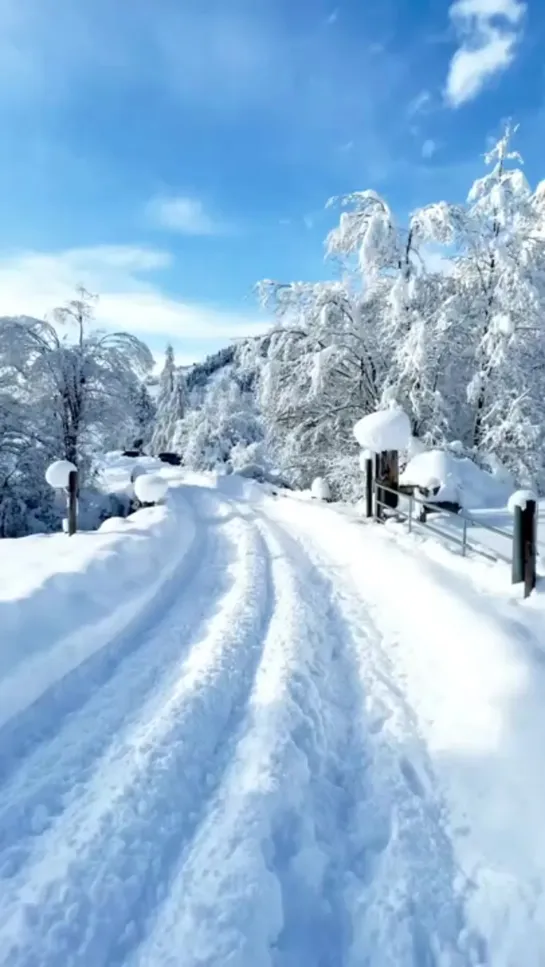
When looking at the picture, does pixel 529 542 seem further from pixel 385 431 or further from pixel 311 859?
pixel 385 431

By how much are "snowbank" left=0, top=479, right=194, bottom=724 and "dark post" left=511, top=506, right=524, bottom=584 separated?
4.21m

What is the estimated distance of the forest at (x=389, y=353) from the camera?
13469mm

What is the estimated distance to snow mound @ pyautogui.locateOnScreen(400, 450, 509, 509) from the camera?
10.4m

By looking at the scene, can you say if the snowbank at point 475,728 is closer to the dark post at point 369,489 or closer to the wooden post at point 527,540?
the wooden post at point 527,540

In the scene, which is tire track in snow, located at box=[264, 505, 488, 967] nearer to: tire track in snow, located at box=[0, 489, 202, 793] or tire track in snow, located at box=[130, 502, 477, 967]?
tire track in snow, located at box=[130, 502, 477, 967]

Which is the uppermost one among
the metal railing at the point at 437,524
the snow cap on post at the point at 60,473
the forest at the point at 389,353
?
the forest at the point at 389,353

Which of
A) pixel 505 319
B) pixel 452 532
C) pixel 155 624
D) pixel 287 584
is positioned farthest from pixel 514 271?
pixel 155 624

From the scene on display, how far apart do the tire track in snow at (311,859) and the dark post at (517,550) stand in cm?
259

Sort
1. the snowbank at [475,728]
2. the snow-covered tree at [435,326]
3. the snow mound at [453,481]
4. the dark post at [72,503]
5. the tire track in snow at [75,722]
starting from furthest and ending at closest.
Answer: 1. the snow-covered tree at [435,326]
2. the dark post at [72,503]
3. the snow mound at [453,481]
4. the tire track in snow at [75,722]
5. the snowbank at [475,728]

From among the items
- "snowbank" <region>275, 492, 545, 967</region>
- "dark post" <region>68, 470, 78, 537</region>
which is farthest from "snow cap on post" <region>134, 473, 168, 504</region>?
"snowbank" <region>275, 492, 545, 967</region>

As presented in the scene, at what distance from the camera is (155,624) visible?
18.9 ft

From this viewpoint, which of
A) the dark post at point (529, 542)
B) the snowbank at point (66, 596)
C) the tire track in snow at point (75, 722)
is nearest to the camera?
the tire track in snow at point (75, 722)

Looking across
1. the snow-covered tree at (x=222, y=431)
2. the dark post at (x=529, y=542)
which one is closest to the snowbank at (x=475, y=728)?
the dark post at (x=529, y=542)

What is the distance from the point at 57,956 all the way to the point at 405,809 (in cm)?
186
